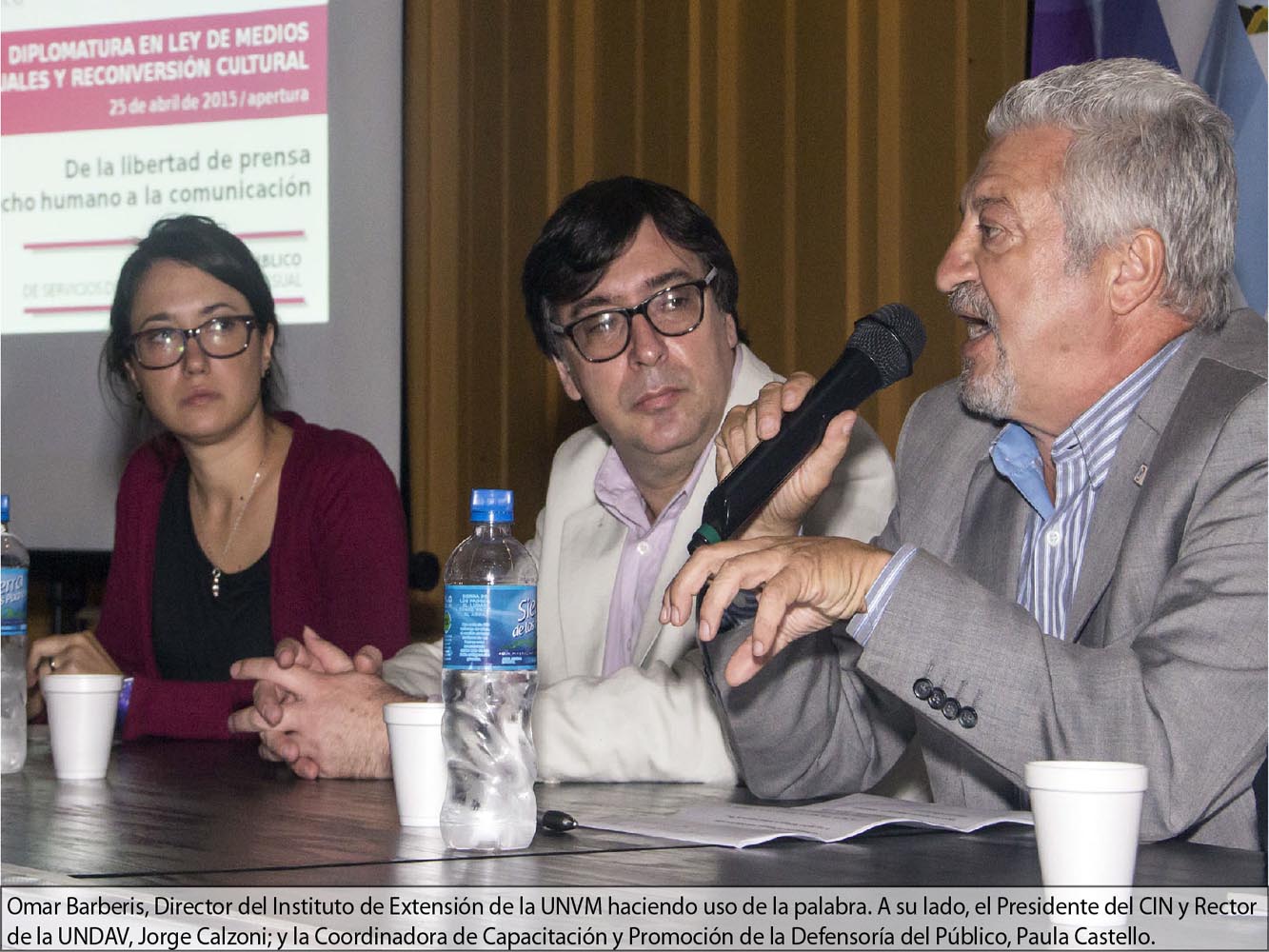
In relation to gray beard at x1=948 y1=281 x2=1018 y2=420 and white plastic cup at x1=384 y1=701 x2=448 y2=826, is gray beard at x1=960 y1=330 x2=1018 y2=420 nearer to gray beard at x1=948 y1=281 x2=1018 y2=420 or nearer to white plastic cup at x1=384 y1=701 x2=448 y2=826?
gray beard at x1=948 y1=281 x2=1018 y2=420

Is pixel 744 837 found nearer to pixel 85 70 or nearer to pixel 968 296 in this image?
pixel 968 296

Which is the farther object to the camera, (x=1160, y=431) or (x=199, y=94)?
(x=199, y=94)

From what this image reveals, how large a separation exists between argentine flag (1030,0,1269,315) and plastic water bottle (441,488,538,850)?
2.01m

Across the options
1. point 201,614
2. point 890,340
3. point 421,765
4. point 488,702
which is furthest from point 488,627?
point 201,614

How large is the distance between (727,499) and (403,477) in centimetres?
273

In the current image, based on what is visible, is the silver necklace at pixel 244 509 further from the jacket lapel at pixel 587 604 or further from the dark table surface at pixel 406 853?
the dark table surface at pixel 406 853

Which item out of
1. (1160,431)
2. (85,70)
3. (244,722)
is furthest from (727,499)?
(85,70)

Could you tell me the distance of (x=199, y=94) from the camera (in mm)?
3961

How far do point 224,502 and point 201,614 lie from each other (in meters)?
0.23

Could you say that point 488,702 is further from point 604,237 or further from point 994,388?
point 604,237

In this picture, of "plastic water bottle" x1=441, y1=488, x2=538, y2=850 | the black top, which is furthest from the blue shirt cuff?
the black top

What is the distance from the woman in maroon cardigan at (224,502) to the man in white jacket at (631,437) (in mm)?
329

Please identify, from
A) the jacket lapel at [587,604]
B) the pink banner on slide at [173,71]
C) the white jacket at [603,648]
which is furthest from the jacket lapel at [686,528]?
the pink banner on slide at [173,71]

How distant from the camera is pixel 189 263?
2838 millimetres
